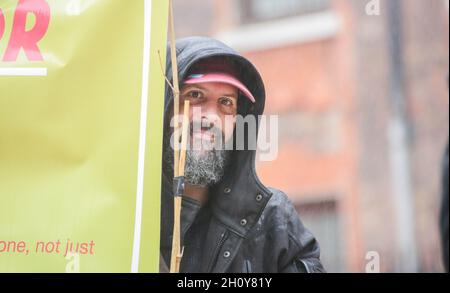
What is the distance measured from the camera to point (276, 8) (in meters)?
8.27

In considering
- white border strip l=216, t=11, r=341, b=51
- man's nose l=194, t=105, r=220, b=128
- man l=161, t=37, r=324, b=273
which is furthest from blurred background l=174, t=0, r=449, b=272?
man's nose l=194, t=105, r=220, b=128

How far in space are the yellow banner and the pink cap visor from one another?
0.12 metres

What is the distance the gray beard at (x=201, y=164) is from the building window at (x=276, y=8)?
19.8 feet

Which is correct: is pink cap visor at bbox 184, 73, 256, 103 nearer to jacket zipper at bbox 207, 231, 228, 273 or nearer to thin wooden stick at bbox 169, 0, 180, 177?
thin wooden stick at bbox 169, 0, 180, 177

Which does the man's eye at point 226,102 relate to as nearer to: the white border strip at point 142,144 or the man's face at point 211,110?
the man's face at point 211,110

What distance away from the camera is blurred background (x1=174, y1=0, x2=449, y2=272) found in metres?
7.34

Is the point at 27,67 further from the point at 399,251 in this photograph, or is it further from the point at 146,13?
the point at 399,251

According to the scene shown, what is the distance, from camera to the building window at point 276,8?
26.7ft

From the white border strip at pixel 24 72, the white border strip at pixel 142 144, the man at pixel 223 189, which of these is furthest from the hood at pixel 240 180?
the white border strip at pixel 24 72

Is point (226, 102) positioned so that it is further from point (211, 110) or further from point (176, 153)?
point (176, 153)

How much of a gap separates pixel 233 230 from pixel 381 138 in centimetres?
577

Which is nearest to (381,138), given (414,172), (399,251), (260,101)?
(414,172)

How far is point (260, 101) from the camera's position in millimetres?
2260

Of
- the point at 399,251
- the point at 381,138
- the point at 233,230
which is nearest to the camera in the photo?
the point at 233,230
